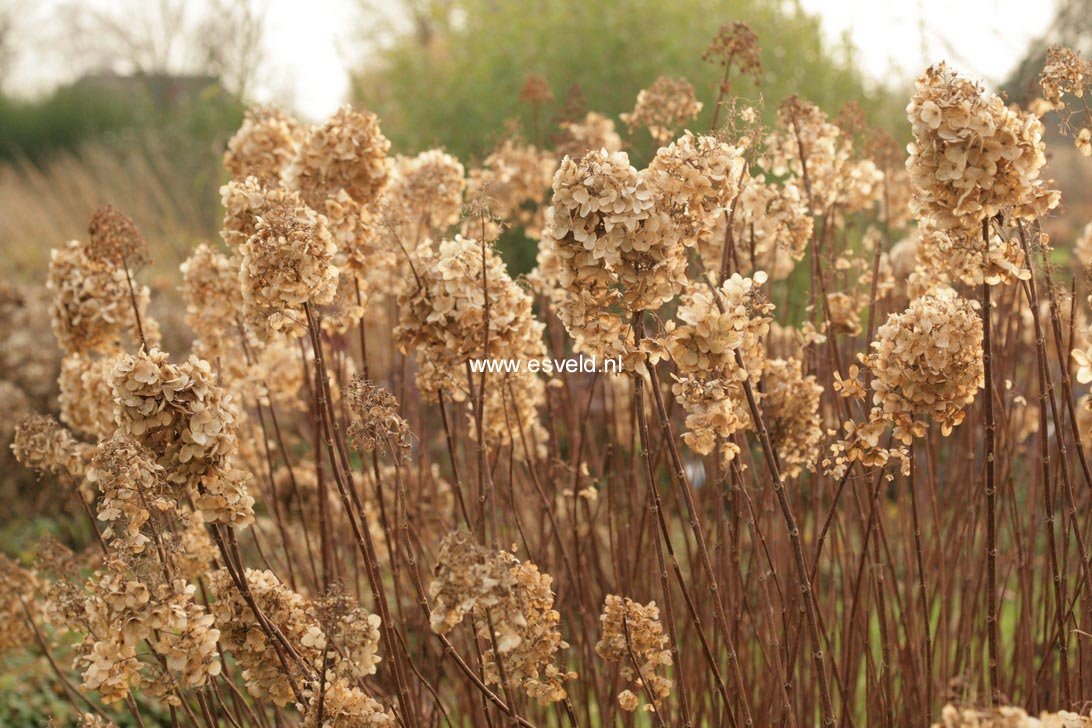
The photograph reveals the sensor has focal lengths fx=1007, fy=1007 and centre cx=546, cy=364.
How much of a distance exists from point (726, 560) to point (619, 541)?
0.30m

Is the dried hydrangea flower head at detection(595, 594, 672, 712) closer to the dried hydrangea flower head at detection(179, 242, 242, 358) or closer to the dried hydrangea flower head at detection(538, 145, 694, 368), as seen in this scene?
the dried hydrangea flower head at detection(538, 145, 694, 368)

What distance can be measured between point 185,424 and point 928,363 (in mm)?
1189

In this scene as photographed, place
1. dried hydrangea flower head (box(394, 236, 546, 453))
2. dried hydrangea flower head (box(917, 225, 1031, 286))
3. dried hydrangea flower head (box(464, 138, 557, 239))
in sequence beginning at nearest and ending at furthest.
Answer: dried hydrangea flower head (box(917, 225, 1031, 286)), dried hydrangea flower head (box(394, 236, 546, 453)), dried hydrangea flower head (box(464, 138, 557, 239))

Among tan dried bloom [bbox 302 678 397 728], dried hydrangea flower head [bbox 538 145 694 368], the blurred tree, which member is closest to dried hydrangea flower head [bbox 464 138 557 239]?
dried hydrangea flower head [bbox 538 145 694 368]

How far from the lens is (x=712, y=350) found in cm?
156

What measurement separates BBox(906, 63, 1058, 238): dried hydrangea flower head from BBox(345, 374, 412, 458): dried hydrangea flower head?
36.5 inches

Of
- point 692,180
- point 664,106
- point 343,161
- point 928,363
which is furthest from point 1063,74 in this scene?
point 343,161

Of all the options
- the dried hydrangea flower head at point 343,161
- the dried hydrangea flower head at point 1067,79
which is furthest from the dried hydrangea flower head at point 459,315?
the dried hydrangea flower head at point 1067,79

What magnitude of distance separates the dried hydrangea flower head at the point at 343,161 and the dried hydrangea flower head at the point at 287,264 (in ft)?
1.68

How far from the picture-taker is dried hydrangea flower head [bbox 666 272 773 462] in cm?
156

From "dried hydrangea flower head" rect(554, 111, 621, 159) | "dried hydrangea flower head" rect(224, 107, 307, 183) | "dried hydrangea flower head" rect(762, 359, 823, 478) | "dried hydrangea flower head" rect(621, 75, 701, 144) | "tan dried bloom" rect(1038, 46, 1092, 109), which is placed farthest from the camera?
"dried hydrangea flower head" rect(554, 111, 621, 159)

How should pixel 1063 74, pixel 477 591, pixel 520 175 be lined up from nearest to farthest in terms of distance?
1. pixel 477 591
2. pixel 1063 74
3. pixel 520 175

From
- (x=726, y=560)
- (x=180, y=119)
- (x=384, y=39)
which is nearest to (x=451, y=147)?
(x=726, y=560)

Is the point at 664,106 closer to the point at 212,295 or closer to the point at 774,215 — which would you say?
the point at 774,215
